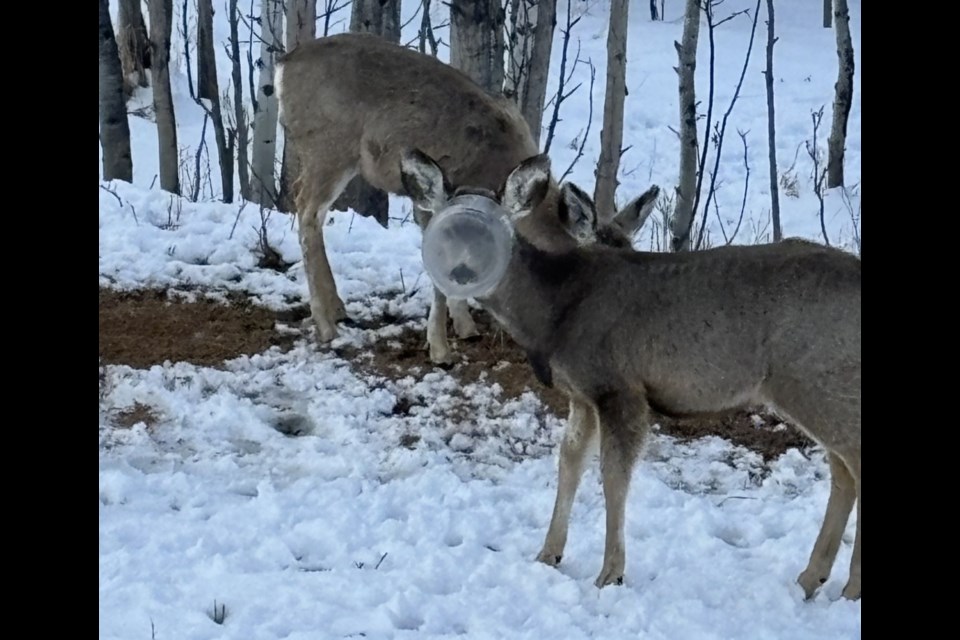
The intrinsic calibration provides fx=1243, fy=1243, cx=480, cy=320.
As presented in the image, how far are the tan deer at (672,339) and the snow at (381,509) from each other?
1.07ft

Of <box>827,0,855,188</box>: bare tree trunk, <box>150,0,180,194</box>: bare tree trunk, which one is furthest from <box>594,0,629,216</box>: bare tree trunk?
<box>827,0,855,188</box>: bare tree trunk

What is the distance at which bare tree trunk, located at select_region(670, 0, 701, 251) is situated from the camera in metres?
10.9

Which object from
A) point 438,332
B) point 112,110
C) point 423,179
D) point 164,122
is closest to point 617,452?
point 423,179

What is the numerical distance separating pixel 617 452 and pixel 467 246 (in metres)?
1.09

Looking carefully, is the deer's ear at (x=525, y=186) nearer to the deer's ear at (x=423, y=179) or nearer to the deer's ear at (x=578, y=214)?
the deer's ear at (x=423, y=179)

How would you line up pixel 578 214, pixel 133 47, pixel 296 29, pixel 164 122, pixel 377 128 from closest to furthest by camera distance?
pixel 578 214 < pixel 377 128 < pixel 296 29 < pixel 164 122 < pixel 133 47

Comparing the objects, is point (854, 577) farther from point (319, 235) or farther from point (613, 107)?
point (613, 107)

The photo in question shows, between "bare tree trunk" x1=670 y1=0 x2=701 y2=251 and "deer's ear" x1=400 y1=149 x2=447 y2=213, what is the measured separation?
5340 mm

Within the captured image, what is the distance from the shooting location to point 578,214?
6.04 meters

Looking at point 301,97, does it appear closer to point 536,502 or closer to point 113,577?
point 536,502

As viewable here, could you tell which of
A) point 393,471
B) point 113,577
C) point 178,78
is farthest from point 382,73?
point 178,78
